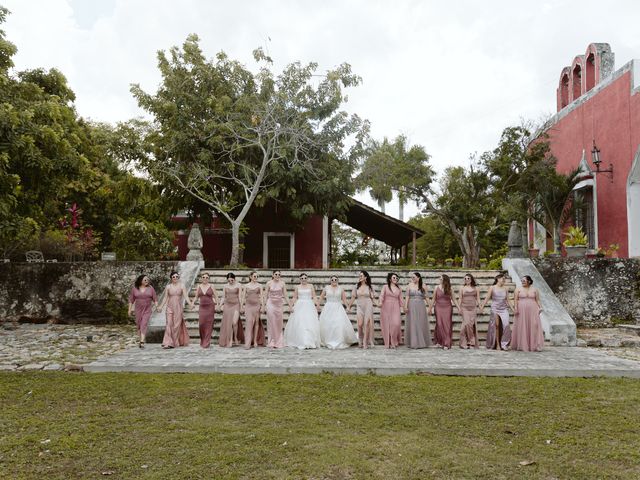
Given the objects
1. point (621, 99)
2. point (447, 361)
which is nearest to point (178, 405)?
point (447, 361)

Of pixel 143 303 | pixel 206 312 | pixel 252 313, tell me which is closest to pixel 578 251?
pixel 252 313

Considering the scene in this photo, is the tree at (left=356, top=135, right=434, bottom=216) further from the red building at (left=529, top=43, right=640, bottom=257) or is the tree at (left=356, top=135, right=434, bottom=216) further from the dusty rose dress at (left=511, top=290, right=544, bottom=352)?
the dusty rose dress at (left=511, top=290, right=544, bottom=352)

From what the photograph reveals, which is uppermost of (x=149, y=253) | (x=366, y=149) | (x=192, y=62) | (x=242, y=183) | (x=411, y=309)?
(x=192, y=62)

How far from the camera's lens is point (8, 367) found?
788 cm

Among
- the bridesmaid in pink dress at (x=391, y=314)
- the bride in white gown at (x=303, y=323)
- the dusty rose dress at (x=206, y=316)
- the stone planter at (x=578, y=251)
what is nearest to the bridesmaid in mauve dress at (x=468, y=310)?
the bridesmaid in pink dress at (x=391, y=314)

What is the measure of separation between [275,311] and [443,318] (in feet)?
10.2

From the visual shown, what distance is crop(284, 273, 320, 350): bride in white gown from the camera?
32.8 ft

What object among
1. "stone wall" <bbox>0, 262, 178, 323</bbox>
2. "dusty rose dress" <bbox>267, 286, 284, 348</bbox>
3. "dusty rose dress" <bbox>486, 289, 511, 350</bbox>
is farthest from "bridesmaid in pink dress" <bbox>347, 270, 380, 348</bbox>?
"stone wall" <bbox>0, 262, 178, 323</bbox>

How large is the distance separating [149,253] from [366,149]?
828cm

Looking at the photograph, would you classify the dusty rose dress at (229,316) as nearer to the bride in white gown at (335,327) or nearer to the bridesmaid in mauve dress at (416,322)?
the bride in white gown at (335,327)

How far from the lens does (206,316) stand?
33.3ft

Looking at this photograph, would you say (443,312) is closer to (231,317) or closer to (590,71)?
(231,317)

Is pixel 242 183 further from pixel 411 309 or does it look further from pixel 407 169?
pixel 407 169

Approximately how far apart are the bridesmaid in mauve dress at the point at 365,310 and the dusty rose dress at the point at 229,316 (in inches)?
88.8
